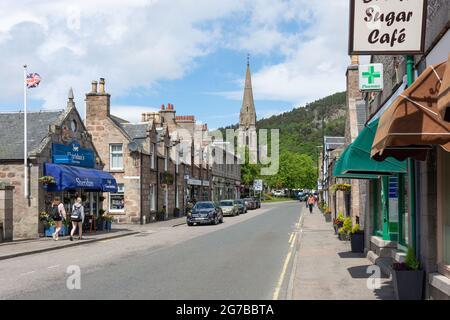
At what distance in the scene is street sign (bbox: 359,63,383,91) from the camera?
13602 millimetres

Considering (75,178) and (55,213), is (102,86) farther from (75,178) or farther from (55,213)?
(55,213)

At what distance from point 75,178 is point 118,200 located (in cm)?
1060

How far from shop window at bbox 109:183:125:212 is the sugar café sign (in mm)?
28642

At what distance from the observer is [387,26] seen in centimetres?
866

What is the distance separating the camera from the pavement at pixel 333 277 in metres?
9.76

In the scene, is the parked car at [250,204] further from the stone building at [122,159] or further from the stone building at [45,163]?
the stone building at [45,163]

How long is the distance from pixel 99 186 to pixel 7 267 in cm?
1368

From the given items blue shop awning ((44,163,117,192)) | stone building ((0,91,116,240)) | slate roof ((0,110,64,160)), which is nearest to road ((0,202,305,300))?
stone building ((0,91,116,240))

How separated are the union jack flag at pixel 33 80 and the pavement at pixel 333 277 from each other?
45.0 ft

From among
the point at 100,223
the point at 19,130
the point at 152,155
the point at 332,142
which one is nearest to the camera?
the point at 19,130

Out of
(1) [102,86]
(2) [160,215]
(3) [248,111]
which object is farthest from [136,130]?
(3) [248,111]

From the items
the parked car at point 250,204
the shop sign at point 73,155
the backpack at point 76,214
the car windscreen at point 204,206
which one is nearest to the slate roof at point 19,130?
the shop sign at point 73,155
